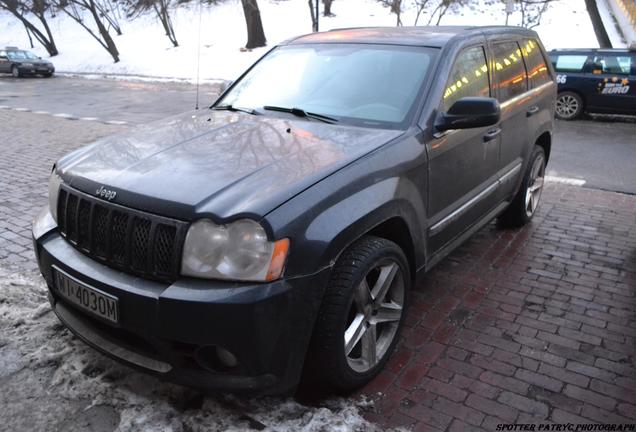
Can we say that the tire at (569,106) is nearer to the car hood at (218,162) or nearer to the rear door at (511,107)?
the rear door at (511,107)

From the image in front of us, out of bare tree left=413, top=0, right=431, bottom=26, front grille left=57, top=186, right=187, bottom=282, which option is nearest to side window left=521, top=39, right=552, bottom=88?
front grille left=57, top=186, right=187, bottom=282

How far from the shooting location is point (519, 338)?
3432 millimetres

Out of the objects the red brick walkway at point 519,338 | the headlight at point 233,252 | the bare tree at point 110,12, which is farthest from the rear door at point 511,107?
the bare tree at point 110,12

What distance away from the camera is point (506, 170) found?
445cm

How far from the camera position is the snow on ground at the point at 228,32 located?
2669 centimetres

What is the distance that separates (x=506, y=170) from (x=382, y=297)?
2100 mm

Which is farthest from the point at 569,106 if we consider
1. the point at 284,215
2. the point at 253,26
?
the point at 253,26

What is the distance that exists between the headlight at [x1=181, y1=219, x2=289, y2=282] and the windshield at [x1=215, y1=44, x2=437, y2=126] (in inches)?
50.8

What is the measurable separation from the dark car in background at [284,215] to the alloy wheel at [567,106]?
9409mm

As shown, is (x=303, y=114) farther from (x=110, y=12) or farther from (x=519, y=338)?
(x=110, y=12)

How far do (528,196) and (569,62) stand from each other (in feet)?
28.0

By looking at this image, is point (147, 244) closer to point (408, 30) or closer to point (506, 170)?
point (408, 30)

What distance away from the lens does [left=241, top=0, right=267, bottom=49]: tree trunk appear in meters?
27.9

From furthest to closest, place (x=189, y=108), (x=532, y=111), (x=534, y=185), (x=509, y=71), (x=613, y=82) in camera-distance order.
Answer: (x=189, y=108), (x=613, y=82), (x=534, y=185), (x=532, y=111), (x=509, y=71)
